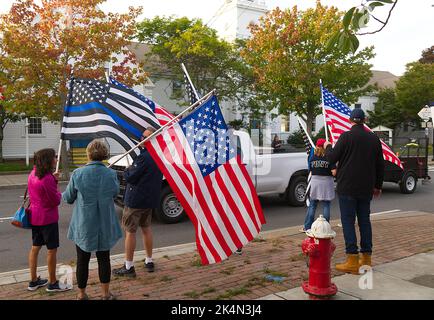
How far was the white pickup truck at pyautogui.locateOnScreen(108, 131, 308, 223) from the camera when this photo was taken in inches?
348

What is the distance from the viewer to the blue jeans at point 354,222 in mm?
5203

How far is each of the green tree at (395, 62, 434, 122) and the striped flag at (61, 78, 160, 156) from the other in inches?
1577

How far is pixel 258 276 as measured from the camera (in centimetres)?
512

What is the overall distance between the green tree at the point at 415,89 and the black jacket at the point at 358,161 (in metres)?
38.7

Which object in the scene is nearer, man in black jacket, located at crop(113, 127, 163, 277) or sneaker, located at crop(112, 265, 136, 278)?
sneaker, located at crop(112, 265, 136, 278)

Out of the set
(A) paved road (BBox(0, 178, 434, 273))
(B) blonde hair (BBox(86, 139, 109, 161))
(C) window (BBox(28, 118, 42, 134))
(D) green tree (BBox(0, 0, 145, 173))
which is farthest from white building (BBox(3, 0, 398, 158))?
(B) blonde hair (BBox(86, 139, 109, 161))

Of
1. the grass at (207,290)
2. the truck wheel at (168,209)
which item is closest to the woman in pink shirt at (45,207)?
the grass at (207,290)

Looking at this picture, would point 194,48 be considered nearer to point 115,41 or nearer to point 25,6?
point 115,41

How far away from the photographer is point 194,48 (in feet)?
78.7

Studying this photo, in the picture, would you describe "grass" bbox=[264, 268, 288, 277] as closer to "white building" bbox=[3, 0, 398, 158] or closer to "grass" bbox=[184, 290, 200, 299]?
A: "grass" bbox=[184, 290, 200, 299]

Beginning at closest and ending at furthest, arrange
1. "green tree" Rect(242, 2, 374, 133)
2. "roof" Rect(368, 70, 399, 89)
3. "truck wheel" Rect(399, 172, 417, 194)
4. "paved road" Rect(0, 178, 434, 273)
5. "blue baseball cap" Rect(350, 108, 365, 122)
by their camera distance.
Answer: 1. "blue baseball cap" Rect(350, 108, 365, 122)
2. "paved road" Rect(0, 178, 434, 273)
3. "truck wheel" Rect(399, 172, 417, 194)
4. "green tree" Rect(242, 2, 374, 133)
5. "roof" Rect(368, 70, 399, 89)

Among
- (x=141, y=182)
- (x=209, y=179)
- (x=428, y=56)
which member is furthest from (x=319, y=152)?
(x=428, y=56)
